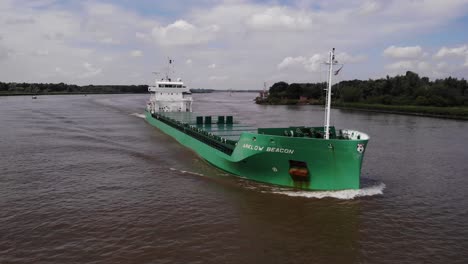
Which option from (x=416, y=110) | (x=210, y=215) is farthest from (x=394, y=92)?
(x=210, y=215)

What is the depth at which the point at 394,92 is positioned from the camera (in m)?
91.6

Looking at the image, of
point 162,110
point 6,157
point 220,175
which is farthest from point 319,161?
point 162,110

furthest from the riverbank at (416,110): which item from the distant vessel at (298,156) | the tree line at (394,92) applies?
the distant vessel at (298,156)

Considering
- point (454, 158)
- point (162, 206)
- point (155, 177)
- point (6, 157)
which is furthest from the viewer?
point (454, 158)

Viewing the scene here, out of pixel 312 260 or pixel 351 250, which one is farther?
pixel 351 250

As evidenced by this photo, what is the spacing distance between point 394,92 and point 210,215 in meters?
90.5

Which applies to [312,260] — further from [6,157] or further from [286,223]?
[6,157]

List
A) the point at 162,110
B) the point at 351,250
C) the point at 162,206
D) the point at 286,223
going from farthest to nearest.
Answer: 1. the point at 162,110
2. the point at 162,206
3. the point at 286,223
4. the point at 351,250

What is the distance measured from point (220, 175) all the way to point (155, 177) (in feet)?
11.5

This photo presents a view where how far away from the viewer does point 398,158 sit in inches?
949

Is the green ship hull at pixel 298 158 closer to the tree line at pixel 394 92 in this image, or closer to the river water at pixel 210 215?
the river water at pixel 210 215

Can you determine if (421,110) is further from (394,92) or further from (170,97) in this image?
(170,97)

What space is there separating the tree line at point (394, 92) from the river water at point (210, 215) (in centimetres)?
5474

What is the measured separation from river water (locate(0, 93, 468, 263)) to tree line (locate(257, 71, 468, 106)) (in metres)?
54.7
